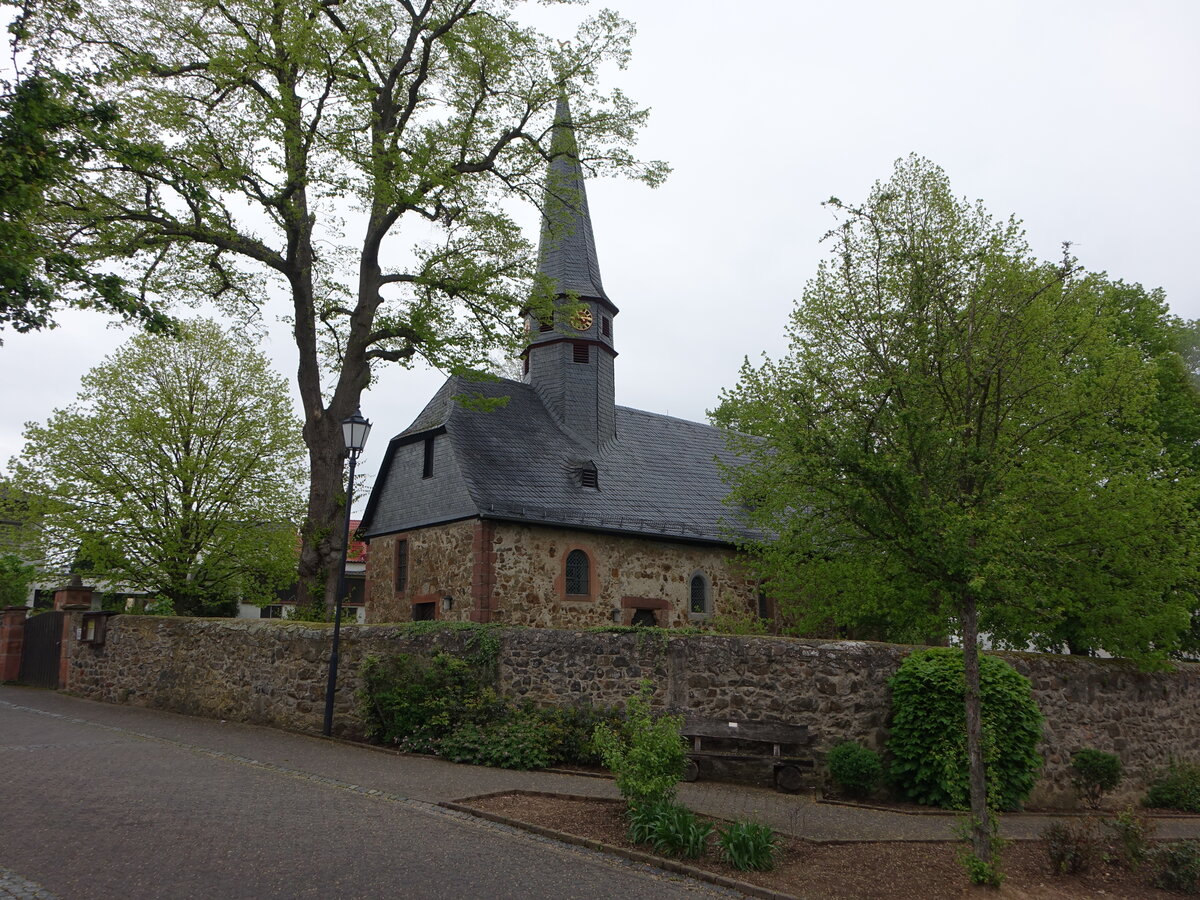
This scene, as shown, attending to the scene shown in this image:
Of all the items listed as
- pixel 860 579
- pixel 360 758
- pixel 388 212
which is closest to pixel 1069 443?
pixel 860 579

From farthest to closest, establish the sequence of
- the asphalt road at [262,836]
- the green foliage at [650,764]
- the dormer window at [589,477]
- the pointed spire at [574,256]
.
Result: the pointed spire at [574,256]
the dormer window at [589,477]
the green foliage at [650,764]
the asphalt road at [262,836]

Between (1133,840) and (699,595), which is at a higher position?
(699,595)

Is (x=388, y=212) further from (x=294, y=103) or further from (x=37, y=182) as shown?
(x=37, y=182)

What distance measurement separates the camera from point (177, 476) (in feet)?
75.3

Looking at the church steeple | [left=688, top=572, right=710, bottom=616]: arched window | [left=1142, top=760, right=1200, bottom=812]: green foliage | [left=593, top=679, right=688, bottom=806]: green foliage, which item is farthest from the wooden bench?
the church steeple

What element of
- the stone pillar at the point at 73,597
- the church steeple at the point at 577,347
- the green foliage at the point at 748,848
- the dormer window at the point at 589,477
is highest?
the church steeple at the point at 577,347

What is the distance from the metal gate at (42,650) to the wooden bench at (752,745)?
16.4 m

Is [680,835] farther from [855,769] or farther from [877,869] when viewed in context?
[855,769]

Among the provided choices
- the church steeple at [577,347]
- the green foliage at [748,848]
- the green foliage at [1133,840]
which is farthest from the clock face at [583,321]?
the green foliage at [1133,840]

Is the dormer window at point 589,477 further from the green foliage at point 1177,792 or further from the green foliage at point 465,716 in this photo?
the green foliage at point 1177,792

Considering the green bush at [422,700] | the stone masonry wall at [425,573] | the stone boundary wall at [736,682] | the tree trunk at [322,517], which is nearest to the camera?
the stone boundary wall at [736,682]

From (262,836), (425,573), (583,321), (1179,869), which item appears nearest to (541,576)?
(425,573)

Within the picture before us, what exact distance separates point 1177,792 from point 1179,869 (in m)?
6.32

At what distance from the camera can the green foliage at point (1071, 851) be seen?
23.0ft
